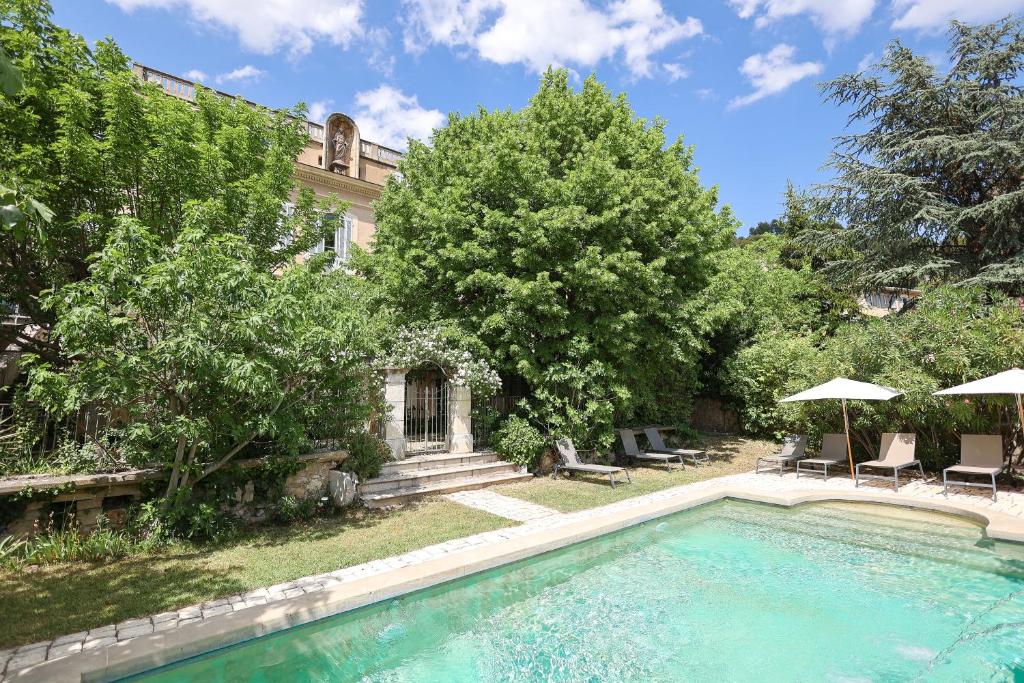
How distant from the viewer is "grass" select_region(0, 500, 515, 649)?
205 inches

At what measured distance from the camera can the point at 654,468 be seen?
48.5 ft

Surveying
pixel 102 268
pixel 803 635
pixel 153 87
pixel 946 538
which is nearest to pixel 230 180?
pixel 153 87

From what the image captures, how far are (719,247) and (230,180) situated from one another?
41.6ft

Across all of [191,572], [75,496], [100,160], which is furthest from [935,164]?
[75,496]

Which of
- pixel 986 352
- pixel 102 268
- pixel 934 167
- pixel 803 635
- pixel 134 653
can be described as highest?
pixel 934 167

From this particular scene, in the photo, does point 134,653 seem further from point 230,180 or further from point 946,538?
point 946,538

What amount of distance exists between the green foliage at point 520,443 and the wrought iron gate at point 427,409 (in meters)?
1.53

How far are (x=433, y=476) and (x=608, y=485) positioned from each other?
13.2 ft

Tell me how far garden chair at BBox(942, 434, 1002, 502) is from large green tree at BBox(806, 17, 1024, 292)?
24.7 feet

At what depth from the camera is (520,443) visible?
1303cm

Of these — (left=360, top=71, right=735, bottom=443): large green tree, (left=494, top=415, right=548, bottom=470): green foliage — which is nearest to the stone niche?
(left=360, top=71, right=735, bottom=443): large green tree

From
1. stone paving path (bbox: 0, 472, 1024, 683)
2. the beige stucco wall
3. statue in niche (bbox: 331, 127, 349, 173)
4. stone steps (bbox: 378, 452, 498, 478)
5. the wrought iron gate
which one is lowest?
stone paving path (bbox: 0, 472, 1024, 683)

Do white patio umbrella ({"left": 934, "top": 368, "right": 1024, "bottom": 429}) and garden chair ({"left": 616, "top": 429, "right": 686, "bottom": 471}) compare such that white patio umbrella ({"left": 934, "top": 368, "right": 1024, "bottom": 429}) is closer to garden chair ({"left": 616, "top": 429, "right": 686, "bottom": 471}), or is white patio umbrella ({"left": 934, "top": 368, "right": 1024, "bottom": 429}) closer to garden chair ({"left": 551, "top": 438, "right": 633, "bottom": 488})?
garden chair ({"left": 616, "top": 429, "right": 686, "bottom": 471})

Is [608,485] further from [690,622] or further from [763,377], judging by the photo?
[763,377]
